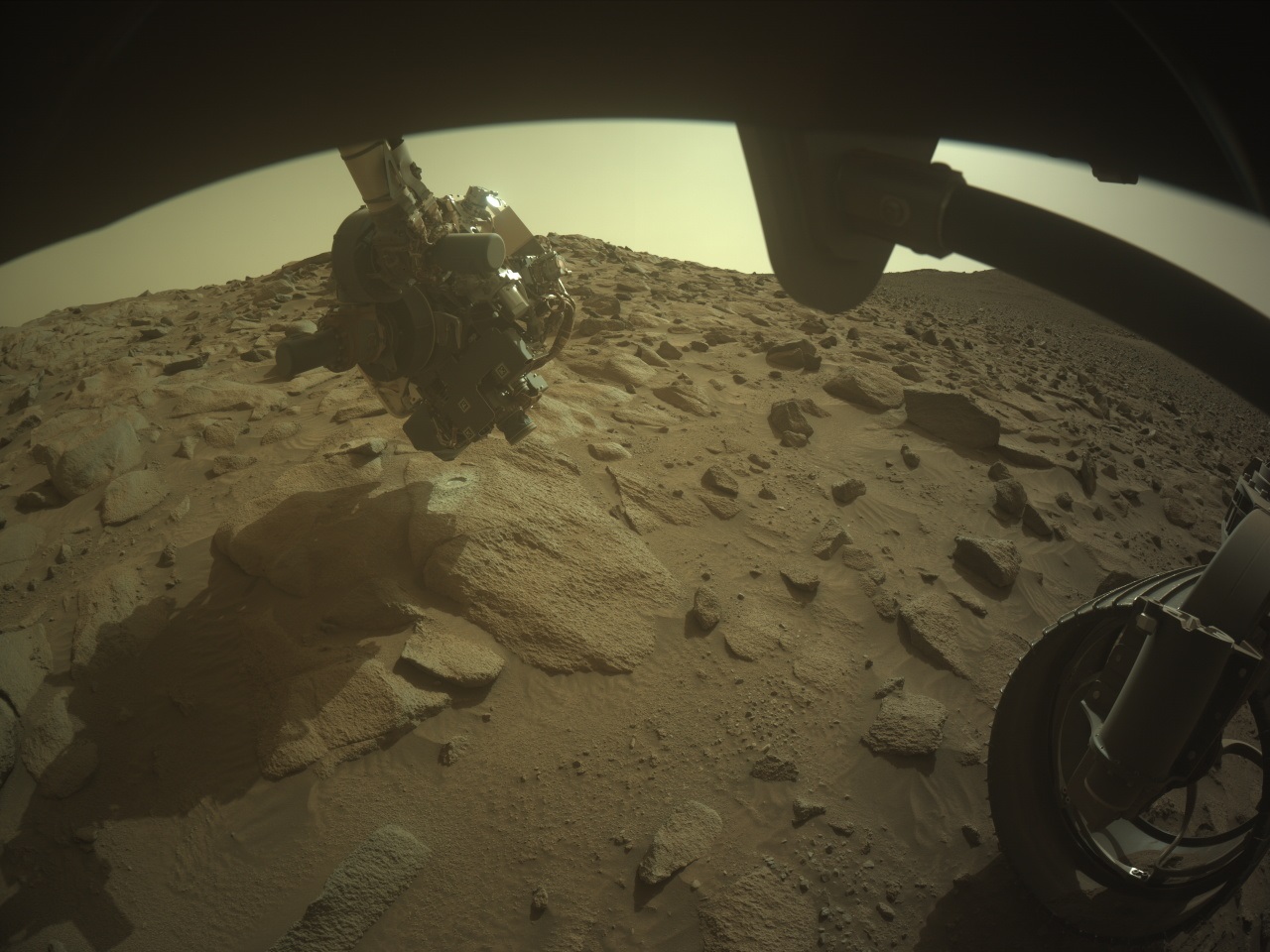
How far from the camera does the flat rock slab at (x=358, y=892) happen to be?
2908 mm

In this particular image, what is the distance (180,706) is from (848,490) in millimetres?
4662

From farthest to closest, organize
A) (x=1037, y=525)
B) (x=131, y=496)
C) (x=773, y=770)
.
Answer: (x=1037, y=525) < (x=131, y=496) < (x=773, y=770)

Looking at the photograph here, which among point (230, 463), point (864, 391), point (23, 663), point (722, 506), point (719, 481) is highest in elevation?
point (864, 391)

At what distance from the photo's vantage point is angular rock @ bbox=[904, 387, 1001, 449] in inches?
269

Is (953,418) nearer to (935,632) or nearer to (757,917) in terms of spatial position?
(935,632)

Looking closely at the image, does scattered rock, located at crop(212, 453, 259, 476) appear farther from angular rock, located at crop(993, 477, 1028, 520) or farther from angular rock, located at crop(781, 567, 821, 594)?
angular rock, located at crop(993, 477, 1028, 520)

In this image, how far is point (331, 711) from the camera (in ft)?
12.1

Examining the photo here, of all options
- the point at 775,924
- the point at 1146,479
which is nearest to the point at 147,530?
the point at 775,924

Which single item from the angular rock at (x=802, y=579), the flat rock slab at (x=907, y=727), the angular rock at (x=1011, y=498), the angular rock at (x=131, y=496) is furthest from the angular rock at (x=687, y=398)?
the angular rock at (x=131, y=496)

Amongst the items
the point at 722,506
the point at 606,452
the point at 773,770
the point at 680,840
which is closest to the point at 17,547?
the point at 606,452

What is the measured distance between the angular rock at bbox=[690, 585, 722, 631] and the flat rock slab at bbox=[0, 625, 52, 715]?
362 centimetres

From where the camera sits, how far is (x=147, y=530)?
4.79 metres

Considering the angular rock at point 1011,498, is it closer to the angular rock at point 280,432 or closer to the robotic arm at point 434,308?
the robotic arm at point 434,308

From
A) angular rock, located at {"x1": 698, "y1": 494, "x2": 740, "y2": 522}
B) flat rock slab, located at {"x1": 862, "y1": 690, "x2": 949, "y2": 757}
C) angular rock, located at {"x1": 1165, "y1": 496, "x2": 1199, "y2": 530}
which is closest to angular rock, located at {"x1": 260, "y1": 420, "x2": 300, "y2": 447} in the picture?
angular rock, located at {"x1": 698, "y1": 494, "x2": 740, "y2": 522}
